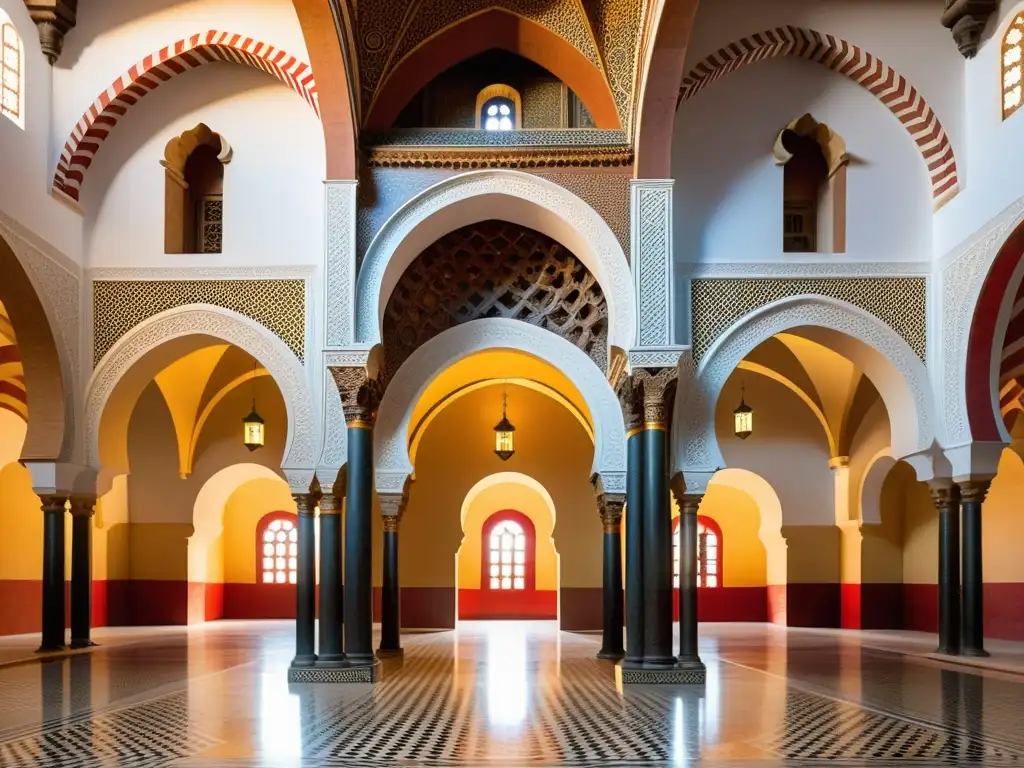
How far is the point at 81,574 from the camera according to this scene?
12047mm

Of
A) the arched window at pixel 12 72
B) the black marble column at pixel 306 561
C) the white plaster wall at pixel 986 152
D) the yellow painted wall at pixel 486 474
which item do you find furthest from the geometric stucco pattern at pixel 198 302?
the yellow painted wall at pixel 486 474

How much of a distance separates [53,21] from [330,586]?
6102 millimetres

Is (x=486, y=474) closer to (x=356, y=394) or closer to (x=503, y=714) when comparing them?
(x=356, y=394)

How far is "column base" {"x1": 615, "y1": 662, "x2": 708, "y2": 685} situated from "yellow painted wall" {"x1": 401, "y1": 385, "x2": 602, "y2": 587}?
7.48m

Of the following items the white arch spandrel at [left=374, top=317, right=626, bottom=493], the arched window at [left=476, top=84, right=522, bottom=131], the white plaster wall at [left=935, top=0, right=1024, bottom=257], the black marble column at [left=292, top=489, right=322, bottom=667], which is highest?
the arched window at [left=476, top=84, right=522, bottom=131]

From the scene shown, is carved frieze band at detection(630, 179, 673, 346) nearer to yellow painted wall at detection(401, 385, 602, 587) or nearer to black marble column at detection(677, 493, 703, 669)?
black marble column at detection(677, 493, 703, 669)

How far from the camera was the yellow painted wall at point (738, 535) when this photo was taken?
1894 centimetres

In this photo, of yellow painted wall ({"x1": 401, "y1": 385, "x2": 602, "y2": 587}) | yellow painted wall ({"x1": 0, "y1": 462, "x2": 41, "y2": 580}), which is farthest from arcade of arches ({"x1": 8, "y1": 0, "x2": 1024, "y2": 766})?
yellow painted wall ({"x1": 401, "y1": 385, "x2": 602, "y2": 587})

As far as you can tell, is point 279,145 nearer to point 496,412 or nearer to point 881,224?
point 881,224

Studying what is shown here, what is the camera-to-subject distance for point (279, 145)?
10562 mm

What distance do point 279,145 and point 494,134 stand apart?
2210 millimetres

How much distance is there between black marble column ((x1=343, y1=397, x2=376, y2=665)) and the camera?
9.38 m

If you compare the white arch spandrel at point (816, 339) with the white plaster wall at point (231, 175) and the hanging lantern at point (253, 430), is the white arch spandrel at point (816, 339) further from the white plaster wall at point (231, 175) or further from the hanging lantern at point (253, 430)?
the hanging lantern at point (253, 430)

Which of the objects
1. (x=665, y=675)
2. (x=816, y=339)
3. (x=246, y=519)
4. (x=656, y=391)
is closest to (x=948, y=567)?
(x=816, y=339)
